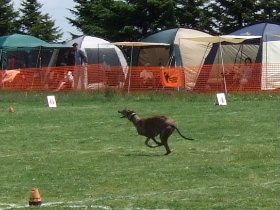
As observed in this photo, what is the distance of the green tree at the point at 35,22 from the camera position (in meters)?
62.9

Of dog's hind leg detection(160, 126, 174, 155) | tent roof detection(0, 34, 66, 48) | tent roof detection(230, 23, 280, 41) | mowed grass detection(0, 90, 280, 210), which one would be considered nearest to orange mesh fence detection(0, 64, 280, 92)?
tent roof detection(230, 23, 280, 41)

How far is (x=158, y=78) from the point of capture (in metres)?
30.4

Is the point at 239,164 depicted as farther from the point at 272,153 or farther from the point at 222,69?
the point at 222,69

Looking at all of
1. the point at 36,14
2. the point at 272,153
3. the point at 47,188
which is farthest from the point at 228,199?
the point at 36,14

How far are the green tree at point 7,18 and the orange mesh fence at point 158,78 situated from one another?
91.0ft

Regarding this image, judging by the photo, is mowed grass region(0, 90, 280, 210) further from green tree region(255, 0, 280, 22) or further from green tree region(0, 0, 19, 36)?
green tree region(0, 0, 19, 36)

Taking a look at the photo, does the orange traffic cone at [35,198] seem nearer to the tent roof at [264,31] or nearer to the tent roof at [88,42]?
the tent roof at [264,31]

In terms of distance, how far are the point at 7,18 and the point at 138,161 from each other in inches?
1876

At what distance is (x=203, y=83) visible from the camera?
30172 mm

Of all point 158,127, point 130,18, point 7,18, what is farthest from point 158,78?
point 7,18

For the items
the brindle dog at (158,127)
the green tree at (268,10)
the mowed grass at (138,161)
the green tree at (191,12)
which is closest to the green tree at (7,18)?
the green tree at (191,12)

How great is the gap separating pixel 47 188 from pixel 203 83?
19030 millimetres

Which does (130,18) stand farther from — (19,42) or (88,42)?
(19,42)

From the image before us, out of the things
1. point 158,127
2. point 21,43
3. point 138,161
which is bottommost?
point 138,161
